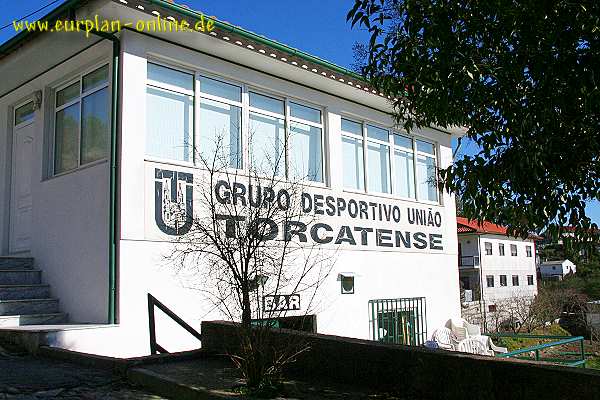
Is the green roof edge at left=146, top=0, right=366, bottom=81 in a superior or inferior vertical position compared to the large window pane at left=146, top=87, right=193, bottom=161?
superior

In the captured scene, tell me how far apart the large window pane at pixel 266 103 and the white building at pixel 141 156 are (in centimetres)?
2

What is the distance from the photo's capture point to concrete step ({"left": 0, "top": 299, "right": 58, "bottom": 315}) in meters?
8.88

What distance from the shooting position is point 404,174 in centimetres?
1468

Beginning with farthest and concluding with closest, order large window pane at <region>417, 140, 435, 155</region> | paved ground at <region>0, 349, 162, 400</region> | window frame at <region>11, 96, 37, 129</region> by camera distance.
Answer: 1. large window pane at <region>417, 140, 435, 155</region>
2. window frame at <region>11, 96, 37, 129</region>
3. paved ground at <region>0, 349, 162, 400</region>

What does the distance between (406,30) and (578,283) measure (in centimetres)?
5723

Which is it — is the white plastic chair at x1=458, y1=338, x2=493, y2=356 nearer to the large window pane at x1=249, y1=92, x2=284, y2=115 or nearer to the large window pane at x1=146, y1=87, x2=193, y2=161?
the large window pane at x1=249, y1=92, x2=284, y2=115

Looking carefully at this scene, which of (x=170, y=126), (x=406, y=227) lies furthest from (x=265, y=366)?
(x=406, y=227)

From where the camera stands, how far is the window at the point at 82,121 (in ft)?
32.0

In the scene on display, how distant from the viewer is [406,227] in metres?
14.2

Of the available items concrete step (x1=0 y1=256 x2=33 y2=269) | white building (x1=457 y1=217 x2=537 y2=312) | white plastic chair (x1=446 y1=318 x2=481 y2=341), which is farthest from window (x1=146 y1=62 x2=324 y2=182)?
white building (x1=457 y1=217 x2=537 y2=312)

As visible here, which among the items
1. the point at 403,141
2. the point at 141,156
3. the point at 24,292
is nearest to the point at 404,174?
the point at 403,141

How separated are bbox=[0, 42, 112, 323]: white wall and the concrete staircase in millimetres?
159

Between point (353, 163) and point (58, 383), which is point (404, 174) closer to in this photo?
point (353, 163)

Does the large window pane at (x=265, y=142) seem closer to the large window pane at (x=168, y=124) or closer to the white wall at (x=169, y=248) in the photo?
the white wall at (x=169, y=248)
